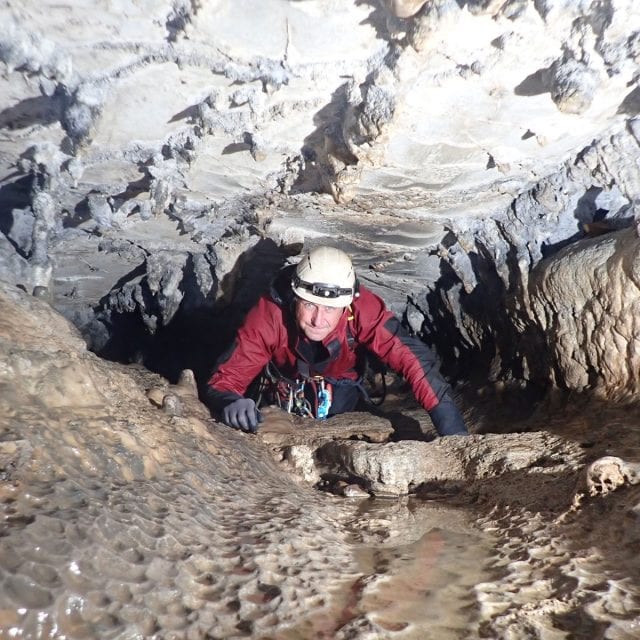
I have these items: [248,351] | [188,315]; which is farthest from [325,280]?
[188,315]

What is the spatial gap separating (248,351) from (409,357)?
4.03 ft

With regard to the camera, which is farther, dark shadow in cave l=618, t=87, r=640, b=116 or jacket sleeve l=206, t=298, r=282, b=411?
jacket sleeve l=206, t=298, r=282, b=411

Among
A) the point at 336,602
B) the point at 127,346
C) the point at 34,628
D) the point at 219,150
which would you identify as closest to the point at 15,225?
the point at 219,150

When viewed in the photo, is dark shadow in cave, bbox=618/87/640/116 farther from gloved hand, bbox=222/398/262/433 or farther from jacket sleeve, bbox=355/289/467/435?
gloved hand, bbox=222/398/262/433

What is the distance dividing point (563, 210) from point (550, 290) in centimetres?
73

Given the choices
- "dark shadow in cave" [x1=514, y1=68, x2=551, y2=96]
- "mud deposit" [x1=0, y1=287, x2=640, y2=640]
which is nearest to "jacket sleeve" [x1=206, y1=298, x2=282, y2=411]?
"mud deposit" [x1=0, y1=287, x2=640, y2=640]

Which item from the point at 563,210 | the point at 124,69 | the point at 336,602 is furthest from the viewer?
the point at 563,210

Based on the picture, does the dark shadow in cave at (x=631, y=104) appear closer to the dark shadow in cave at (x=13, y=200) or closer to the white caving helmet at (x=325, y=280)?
the white caving helmet at (x=325, y=280)

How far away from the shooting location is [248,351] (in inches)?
145

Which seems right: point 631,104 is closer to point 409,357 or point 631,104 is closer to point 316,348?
point 409,357

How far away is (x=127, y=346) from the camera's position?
23.6 feet

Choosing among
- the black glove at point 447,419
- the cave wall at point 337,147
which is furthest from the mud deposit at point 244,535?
the cave wall at point 337,147

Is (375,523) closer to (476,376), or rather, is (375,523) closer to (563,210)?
(563,210)

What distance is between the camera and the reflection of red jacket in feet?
11.8
